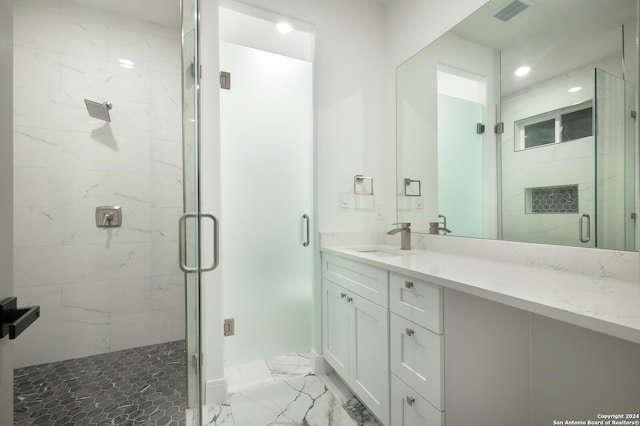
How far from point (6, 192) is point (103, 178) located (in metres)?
1.29

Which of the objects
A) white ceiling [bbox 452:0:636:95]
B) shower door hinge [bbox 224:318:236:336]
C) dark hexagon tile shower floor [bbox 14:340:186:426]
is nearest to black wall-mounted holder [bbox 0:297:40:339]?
dark hexagon tile shower floor [bbox 14:340:186:426]

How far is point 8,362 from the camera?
0.61 metres

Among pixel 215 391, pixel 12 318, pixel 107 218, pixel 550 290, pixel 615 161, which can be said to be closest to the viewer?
pixel 12 318

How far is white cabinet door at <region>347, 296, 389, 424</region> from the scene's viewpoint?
126cm

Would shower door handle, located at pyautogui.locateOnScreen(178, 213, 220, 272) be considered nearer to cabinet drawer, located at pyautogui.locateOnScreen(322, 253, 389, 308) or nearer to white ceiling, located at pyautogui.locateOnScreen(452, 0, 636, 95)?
cabinet drawer, located at pyautogui.locateOnScreen(322, 253, 389, 308)

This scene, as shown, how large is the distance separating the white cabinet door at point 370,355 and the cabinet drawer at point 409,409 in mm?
50

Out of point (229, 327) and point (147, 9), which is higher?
point (147, 9)

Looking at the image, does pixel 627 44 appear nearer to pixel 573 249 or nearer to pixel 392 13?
pixel 573 249

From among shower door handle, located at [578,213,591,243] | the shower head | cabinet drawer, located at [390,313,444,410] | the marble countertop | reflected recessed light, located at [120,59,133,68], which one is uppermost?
reflected recessed light, located at [120,59,133,68]

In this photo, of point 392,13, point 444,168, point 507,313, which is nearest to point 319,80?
point 392,13

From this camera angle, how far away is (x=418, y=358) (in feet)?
3.52

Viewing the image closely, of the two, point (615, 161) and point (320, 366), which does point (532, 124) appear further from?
point (320, 366)

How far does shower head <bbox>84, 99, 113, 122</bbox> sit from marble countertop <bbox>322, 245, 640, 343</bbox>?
1.90 meters

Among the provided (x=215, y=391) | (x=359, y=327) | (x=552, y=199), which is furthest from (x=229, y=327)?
(x=552, y=199)
